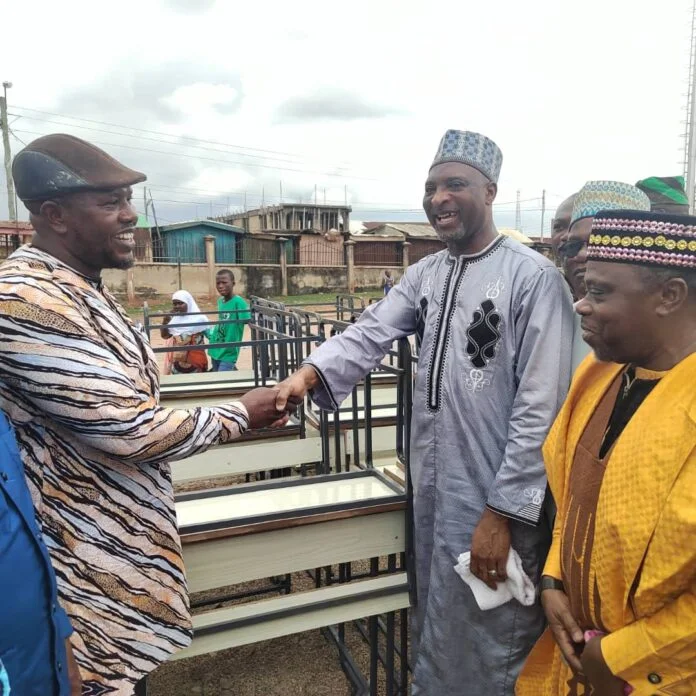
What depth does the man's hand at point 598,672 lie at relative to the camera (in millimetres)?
1303

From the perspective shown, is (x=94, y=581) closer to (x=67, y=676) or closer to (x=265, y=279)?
(x=67, y=676)

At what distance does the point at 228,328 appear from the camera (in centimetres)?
679

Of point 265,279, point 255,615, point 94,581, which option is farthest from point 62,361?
point 265,279

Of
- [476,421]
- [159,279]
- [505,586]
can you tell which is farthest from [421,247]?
[505,586]

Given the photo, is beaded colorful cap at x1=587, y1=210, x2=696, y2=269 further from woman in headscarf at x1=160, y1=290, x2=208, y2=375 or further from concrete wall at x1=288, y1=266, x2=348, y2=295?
concrete wall at x1=288, y1=266, x2=348, y2=295

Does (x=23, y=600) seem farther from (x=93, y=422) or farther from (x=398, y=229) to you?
(x=398, y=229)

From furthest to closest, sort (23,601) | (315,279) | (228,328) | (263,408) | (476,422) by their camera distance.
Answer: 1. (315,279)
2. (228,328)
3. (476,422)
4. (263,408)
5. (23,601)

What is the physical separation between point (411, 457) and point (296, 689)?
160cm

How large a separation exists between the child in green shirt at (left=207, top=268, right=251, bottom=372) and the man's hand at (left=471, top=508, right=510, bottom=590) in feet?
16.0

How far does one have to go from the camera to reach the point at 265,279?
22.4 m

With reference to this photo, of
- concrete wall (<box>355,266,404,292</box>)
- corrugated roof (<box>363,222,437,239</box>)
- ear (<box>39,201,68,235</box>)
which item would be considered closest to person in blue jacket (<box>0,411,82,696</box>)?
ear (<box>39,201,68,235</box>)

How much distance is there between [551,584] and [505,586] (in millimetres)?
323

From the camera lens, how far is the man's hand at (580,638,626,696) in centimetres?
130

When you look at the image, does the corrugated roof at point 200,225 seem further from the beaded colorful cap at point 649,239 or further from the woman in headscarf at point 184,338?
the beaded colorful cap at point 649,239
